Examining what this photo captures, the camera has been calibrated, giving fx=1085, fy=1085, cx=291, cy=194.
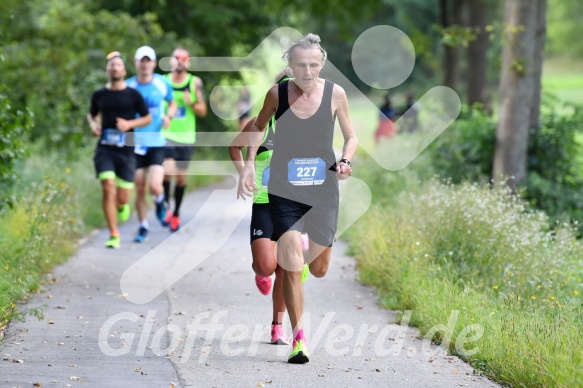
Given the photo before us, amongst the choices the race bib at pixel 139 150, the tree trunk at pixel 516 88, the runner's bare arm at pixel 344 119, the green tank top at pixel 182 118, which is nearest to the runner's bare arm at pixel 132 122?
the race bib at pixel 139 150

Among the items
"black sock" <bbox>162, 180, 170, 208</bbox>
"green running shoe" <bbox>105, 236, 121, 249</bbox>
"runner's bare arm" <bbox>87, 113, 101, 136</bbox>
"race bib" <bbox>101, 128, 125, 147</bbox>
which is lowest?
"green running shoe" <bbox>105, 236, 121, 249</bbox>

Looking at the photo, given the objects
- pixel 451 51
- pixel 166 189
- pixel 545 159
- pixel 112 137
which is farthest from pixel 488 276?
pixel 451 51

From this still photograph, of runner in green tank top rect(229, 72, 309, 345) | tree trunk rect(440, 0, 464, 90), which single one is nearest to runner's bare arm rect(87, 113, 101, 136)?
runner in green tank top rect(229, 72, 309, 345)

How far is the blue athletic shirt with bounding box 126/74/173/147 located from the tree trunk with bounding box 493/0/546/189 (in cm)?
427

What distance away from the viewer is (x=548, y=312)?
800 cm

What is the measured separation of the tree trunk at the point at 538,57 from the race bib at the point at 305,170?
7.73m

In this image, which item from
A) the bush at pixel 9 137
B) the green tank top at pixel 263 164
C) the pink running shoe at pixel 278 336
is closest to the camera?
the green tank top at pixel 263 164

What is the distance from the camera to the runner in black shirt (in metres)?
12.1

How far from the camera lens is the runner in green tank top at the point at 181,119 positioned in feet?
46.3

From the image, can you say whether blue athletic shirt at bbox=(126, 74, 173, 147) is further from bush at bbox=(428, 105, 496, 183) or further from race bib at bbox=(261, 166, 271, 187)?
race bib at bbox=(261, 166, 271, 187)

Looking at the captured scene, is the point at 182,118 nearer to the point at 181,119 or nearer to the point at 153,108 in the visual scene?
the point at 181,119

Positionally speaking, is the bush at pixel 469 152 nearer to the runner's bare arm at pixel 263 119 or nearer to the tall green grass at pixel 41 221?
the tall green grass at pixel 41 221

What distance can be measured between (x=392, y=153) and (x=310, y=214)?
10.8 metres

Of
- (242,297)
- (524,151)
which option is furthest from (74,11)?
(242,297)
